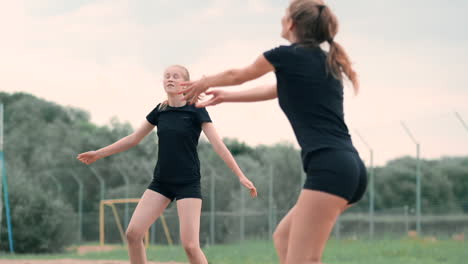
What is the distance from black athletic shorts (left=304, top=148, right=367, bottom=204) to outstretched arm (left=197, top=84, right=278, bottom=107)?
49cm

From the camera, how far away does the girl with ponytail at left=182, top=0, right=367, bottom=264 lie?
11.0ft

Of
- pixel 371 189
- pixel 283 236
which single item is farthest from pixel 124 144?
pixel 371 189

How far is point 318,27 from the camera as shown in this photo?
3.57 meters

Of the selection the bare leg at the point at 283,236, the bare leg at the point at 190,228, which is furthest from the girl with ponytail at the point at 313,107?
the bare leg at the point at 190,228

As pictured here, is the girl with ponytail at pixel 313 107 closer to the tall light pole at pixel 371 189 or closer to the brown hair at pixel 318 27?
the brown hair at pixel 318 27

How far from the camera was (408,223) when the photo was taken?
51.4 feet

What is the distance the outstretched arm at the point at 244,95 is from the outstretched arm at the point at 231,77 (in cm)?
6

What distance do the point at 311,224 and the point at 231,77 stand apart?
35.3 inches

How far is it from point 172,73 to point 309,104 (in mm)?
2681

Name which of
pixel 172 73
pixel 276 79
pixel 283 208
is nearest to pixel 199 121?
pixel 172 73

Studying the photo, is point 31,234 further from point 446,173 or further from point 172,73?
point 172,73

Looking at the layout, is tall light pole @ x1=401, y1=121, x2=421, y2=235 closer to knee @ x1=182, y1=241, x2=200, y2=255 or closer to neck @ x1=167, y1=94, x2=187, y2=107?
neck @ x1=167, y1=94, x2=187, y2=107

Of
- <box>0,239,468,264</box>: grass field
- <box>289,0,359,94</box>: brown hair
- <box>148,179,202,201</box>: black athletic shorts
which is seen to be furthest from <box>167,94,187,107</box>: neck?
<box>0,239,468,264</box>: grass field

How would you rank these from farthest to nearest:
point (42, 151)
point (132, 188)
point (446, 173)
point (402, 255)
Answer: point (42, 151) < point (132, 188) < point (446, 173) < point (402, 255)
